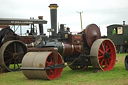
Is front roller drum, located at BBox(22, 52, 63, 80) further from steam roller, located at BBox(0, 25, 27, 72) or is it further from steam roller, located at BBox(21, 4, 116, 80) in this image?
steam roller, located at BBox(0, 25, 27, 72)

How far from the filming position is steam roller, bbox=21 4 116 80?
7605 mm

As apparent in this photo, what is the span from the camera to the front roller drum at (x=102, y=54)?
909cm

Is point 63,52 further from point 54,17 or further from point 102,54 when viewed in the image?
point 102,54

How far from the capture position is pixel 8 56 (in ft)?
36.6

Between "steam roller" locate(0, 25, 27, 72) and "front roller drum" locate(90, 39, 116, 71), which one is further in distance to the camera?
"steam roller" locate(0, 25, 27, 72)

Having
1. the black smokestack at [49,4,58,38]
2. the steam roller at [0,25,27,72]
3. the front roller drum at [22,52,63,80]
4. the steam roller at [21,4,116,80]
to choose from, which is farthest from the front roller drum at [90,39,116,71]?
the steam roller at [0,25,27,72]

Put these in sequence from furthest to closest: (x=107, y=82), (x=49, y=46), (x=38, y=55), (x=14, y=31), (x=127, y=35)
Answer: (x=127, y=35)
(x=14, y=31)
(x=49, y=46)
(x=38, y=55)
(x=107, y=82)

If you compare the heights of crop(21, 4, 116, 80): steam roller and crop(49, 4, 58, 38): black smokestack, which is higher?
crop(49, 4, 58, 38): black smokestack

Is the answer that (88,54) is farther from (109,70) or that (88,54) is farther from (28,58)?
(28,58)

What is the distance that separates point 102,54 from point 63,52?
1558mm

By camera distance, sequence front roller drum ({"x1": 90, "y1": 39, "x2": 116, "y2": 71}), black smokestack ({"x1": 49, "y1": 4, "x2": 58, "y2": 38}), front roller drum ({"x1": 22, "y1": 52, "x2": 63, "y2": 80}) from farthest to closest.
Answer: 1. front roller drum ({"x1": 90, "y1": 39, "x2": 116, "y2": 71})
2. black smokestack ({"x1": 49, "y1": 4, "x2": 58, "y2": 38})
3. front roller drum ({"x1": 22, "y1": 52, "x2": 63, "y2": 80})

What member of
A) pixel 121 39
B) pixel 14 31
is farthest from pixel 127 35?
pixel 14 31

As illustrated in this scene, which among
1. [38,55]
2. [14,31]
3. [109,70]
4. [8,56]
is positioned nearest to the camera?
[38,55]

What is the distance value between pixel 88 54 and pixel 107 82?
8.82ft
